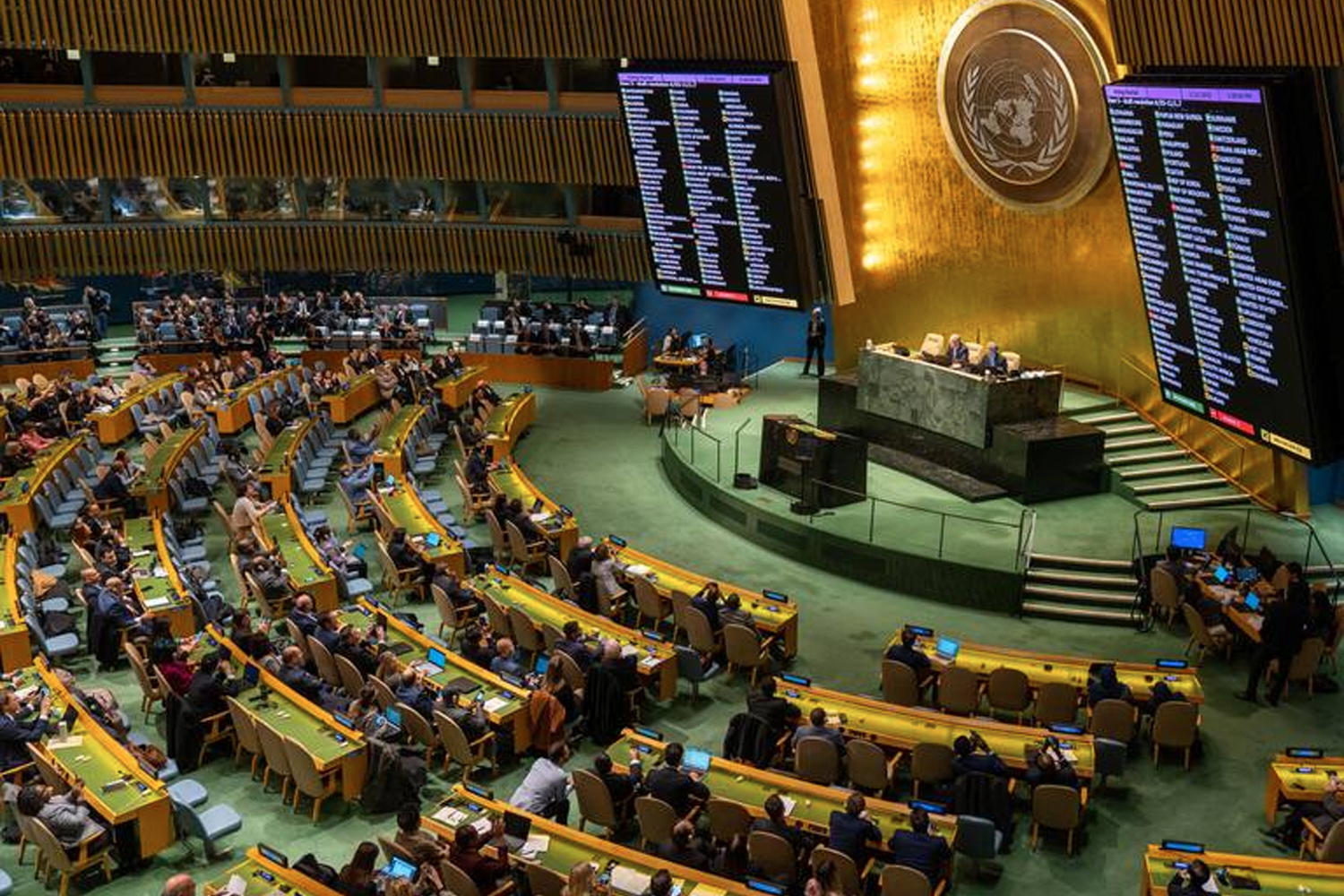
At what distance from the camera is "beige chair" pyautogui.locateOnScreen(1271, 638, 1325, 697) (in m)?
13.5

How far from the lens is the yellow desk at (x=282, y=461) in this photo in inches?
763

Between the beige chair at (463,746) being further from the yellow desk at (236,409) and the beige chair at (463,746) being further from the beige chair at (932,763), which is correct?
the yellow desk at (236,409)

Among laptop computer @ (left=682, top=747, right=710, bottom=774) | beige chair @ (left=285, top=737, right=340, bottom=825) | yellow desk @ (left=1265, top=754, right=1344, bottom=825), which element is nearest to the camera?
yellow desk @ (left=1265, top=754, right=1344, bottom=825)

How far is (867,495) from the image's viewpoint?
18594mm

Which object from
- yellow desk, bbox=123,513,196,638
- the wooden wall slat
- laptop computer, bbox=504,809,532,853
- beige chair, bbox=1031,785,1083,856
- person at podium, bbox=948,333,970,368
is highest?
the wooden wall slat

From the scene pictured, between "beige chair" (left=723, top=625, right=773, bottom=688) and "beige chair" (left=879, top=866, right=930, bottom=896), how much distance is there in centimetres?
460

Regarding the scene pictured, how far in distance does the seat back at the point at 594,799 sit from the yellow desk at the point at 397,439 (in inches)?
391

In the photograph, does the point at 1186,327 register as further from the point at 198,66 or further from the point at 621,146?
the point at 198,66

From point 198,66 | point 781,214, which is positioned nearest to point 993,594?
point 781,214

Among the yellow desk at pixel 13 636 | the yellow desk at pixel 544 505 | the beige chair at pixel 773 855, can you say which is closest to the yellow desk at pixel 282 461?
the yellow desk at pixel 544 505

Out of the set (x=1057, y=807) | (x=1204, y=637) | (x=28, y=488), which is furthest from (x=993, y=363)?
(x=28, y=488)

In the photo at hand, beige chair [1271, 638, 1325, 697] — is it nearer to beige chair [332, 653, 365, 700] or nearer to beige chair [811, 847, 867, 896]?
beige chair [811, 847, 867, 896]

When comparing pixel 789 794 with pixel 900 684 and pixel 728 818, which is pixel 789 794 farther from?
pixel 900 684

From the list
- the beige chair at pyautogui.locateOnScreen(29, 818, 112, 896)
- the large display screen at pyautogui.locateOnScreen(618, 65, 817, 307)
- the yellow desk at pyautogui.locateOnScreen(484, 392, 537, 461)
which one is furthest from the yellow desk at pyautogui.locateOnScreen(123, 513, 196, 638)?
the large display screen at pyautogui.locateOnScreen(618, 65, 817, 307)
